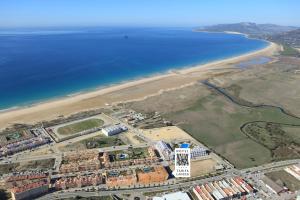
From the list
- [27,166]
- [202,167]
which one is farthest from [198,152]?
[27,166]

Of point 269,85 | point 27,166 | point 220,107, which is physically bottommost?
point 27,166

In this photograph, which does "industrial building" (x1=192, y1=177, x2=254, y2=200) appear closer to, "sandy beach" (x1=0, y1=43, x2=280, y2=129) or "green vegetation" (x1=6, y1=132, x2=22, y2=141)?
"green vegetation" (x1=6, y1=132, x2=22, y2=141)

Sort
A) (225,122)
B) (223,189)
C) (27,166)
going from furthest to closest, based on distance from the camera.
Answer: (225,122), (27,166), (223,189)

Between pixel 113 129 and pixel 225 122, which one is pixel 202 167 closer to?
pixel 113 129

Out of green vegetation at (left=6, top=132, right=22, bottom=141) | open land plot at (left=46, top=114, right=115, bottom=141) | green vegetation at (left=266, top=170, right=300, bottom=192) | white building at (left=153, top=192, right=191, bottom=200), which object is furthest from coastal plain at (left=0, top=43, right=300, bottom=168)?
white building at (left=153, top=192, right=191, bottom=200)

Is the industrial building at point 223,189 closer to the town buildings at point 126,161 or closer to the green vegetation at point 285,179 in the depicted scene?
the green vegetation at point 285,179

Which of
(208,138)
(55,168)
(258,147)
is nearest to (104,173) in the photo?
(55,168)
